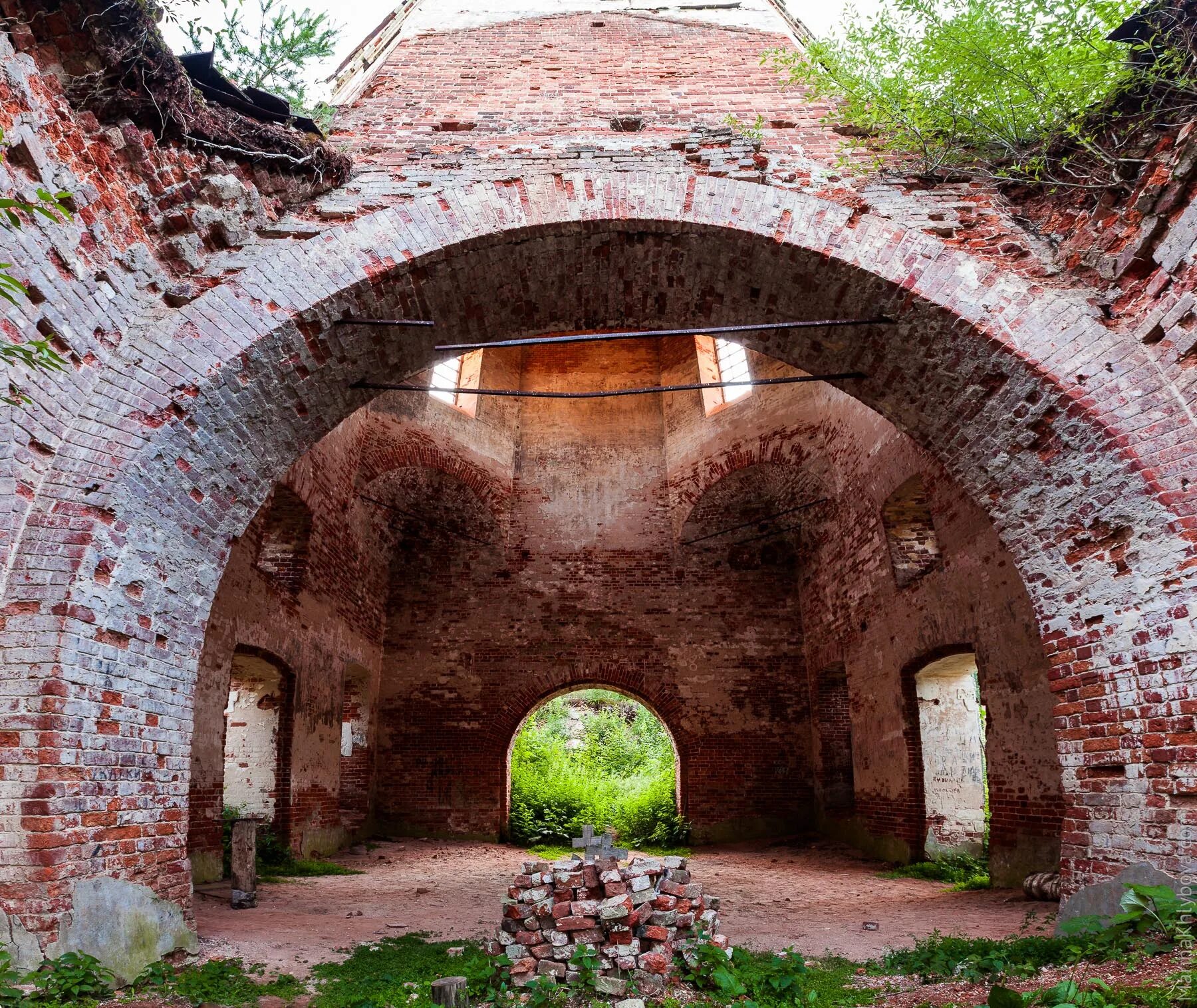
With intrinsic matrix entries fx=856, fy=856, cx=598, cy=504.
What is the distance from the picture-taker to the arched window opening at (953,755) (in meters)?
9.70

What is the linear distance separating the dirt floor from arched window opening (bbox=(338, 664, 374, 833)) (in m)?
1.36

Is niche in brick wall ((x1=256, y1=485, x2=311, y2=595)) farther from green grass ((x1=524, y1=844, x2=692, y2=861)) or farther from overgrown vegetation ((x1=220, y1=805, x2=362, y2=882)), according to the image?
green grass ((x1=524, y1=844, x2=692, y2=861))

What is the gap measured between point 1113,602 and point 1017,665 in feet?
9.60

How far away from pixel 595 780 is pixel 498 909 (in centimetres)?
1039

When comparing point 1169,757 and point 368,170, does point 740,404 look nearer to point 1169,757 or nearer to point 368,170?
point 368,170

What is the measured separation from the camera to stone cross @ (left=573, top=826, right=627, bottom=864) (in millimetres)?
5016

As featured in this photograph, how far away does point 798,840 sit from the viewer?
40.9 ft

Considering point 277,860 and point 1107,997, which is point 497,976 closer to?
point 1107,997

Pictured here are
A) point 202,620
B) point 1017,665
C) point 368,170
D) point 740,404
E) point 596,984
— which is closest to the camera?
point 596,984

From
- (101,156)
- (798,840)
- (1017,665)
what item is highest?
(101,156)

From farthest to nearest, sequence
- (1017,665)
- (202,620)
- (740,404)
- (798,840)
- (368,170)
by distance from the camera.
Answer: (740,404) < (798,840) < (1017,665) < (368,170) < (202,620)

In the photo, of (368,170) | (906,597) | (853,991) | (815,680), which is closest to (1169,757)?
(853,991)

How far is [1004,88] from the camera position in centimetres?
580

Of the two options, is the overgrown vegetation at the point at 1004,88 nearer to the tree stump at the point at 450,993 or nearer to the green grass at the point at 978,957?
the green grass at the point at 978,957
